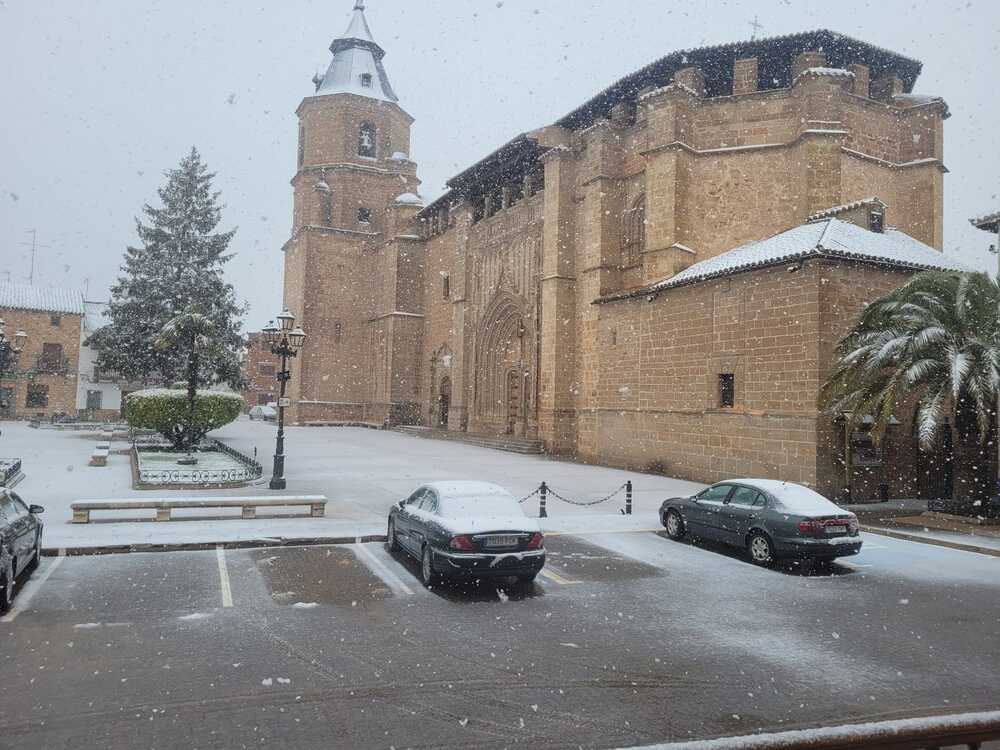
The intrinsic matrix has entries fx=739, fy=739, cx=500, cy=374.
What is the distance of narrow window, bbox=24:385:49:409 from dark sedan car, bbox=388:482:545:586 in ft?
172

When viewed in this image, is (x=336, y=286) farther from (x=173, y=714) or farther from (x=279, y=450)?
(x=173, y=714)

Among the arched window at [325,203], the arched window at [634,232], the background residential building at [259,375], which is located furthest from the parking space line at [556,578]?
the background residential building at [259,375]

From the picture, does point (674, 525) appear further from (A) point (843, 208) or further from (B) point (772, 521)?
(A) point (843, 208)

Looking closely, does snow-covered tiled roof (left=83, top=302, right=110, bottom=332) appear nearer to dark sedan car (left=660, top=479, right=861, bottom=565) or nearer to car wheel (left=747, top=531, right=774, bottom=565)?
dark sedan car (left=660, top=479, right=861, bottom=565)

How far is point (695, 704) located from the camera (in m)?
5.74

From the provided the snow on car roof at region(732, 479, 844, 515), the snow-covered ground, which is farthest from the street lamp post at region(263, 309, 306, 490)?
the snow on car roof at region(732, 479, 844, 515)

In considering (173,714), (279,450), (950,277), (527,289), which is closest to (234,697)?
(173,714)

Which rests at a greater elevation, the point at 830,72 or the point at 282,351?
the point at 830,72

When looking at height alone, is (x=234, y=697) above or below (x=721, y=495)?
below

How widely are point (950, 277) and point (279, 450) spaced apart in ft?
49.6

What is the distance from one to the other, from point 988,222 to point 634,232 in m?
12.6

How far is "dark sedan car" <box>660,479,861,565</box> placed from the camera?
10.6 m

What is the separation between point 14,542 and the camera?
324 inches

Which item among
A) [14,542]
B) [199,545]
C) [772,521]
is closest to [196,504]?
[199,545]
